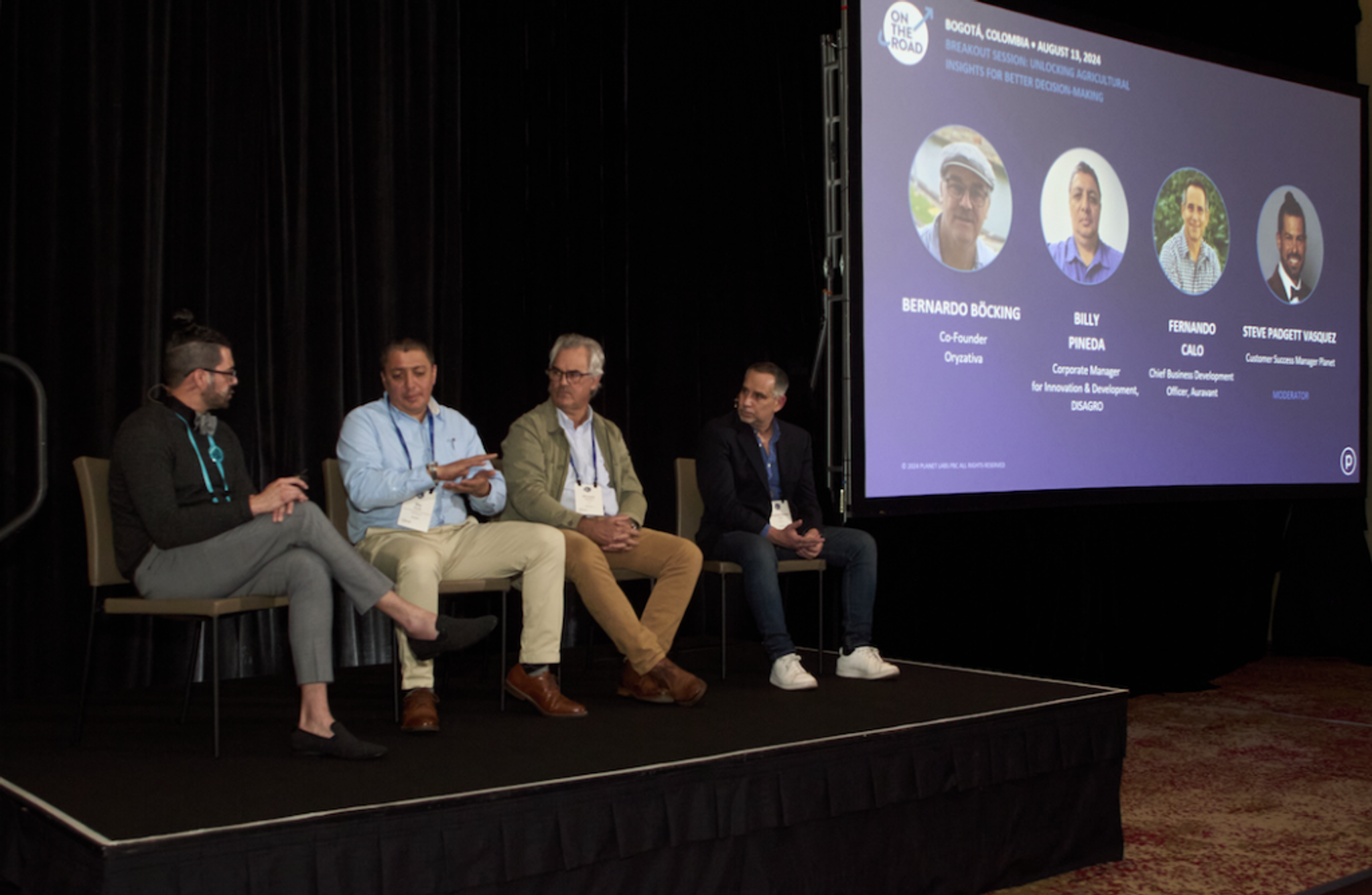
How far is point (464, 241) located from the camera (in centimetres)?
411

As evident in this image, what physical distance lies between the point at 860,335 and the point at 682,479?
745 mm

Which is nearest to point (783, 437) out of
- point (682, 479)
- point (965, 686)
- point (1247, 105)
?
point (682, 479)

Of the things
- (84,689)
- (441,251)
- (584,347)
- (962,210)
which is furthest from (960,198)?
(84,689)

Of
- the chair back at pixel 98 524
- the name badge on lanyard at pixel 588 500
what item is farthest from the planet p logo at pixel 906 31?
the chair back at pixel 98 524

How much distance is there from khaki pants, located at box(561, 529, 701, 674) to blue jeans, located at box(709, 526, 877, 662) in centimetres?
21

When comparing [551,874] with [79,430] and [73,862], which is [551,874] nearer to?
[73,862]

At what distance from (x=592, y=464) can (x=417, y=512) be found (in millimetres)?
589

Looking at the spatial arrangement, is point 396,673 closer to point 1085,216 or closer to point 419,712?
point 419,712

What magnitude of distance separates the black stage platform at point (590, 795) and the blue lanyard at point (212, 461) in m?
0.54

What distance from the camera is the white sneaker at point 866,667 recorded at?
3414mm

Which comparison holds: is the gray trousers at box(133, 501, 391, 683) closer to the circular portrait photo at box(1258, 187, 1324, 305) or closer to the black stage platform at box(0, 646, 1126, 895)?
the black stage platform at box(0, 646, 1126, 895)

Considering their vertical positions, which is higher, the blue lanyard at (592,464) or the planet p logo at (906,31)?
the planet p logo at (906,31)

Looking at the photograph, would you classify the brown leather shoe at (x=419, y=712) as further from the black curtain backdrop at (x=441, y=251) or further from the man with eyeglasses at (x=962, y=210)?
the man with eyeglasses at (x=962, y=210)

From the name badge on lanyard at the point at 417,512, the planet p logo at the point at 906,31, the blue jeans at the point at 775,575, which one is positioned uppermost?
the planet p logo at the point at 906,31
